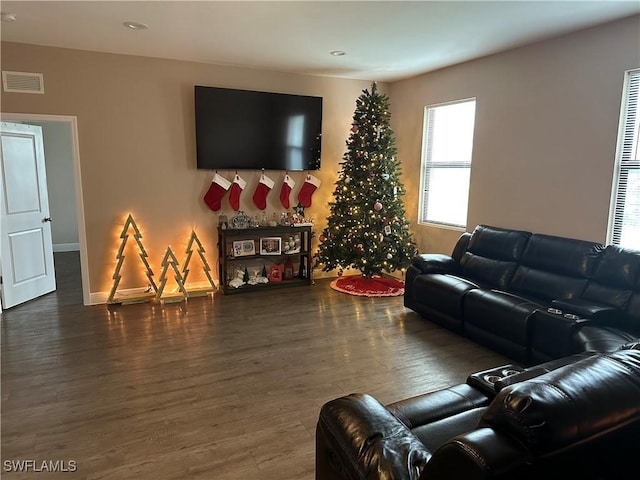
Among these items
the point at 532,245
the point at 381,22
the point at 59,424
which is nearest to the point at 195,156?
the point at 381,22

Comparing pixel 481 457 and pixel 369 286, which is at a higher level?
pixel 481 457

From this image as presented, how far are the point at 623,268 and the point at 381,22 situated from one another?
2758 millimetres

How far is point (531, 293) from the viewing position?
3824 millimetres

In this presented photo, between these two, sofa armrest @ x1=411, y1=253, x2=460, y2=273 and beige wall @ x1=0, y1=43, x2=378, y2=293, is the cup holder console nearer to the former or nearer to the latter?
sofa armrest @ x1=411, y1=253, x2=460, y2=273

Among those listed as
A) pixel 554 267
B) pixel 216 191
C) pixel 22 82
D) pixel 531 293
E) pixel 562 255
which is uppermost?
pixel 22 82

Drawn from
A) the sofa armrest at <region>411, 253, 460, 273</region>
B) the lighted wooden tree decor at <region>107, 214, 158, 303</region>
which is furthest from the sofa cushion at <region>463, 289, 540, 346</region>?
the lighted wooden tree decor at <region>107, 214, 158, 303</region>

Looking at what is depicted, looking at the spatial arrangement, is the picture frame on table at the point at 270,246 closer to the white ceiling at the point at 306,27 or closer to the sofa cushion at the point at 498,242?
the white ceiling at the point at 306,27

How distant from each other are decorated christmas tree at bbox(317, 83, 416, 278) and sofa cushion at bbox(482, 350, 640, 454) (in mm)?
4166

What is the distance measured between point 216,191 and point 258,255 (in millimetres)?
973

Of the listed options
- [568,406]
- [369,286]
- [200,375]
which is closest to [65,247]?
[369,286]

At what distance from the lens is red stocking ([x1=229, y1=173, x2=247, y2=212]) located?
17.2 feet

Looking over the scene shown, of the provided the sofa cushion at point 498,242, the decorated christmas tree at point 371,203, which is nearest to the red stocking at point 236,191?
the decorated christmas tree at point 371,203

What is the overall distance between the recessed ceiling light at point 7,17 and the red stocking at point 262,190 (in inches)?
112

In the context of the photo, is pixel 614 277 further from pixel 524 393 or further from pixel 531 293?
pixel 524 393
